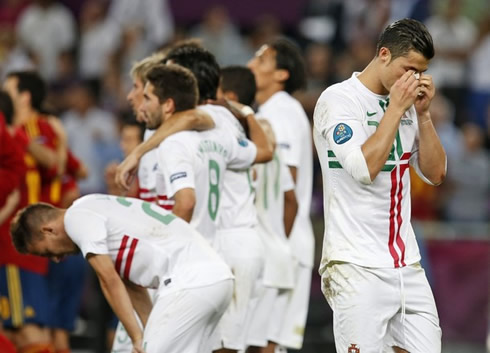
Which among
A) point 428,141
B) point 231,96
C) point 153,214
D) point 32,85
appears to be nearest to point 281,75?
point 231,96

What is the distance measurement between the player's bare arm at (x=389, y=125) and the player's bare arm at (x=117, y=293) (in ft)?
5.52

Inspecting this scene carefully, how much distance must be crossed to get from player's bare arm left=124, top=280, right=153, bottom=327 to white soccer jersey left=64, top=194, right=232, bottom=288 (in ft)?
1.16

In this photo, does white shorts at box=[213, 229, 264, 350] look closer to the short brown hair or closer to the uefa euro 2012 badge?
the short brown hair

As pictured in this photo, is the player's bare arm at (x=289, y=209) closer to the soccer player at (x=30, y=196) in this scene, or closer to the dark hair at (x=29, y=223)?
the soccer player at (x=30, y=196)

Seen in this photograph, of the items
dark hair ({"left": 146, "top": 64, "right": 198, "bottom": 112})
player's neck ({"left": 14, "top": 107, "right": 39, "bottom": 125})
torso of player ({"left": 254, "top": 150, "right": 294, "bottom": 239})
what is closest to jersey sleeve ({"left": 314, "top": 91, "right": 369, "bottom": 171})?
dark hair ({"left": 146, "top": 64, "right": 198, "bottom": 112})

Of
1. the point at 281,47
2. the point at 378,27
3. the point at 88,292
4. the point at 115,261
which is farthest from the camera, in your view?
the point at 378,27

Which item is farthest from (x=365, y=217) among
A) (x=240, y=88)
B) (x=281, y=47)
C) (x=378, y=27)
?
(x=378, y=27)

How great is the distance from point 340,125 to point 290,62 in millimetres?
3439

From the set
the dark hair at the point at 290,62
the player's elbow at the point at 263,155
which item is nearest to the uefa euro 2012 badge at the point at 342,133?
the player's elbow at the point at 263,155

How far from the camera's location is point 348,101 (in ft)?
21.5

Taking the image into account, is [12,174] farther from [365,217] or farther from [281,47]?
[365,217]

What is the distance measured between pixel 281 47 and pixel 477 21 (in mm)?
9091

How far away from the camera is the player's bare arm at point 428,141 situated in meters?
6.52

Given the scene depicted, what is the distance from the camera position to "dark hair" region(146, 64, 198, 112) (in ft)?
25.6
